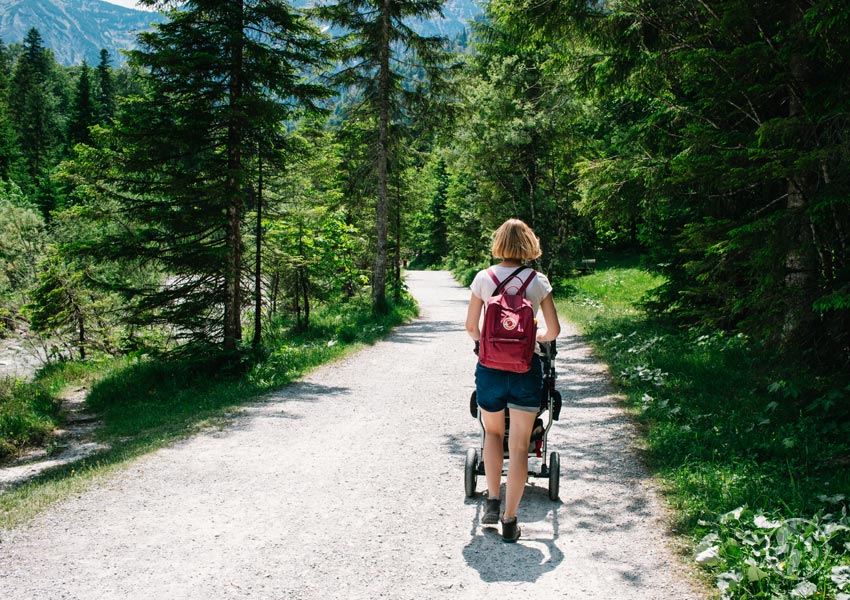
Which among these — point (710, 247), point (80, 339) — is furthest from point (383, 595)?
point (80, 339)

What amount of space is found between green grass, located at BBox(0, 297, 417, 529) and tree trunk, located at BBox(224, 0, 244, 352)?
89 centimetres

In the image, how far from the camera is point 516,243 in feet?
14.6

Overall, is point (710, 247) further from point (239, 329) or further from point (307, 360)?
point (239, 329)

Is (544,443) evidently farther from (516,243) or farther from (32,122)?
(32,122)

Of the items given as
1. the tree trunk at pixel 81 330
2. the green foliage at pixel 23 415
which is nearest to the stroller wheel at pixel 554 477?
the green foliage at pixel 23 415

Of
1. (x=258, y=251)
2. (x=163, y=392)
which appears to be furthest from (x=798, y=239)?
(x=163, y=392)

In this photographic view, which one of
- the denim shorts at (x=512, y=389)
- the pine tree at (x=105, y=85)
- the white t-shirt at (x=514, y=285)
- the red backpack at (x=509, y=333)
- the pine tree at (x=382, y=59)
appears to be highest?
the pine tree at (x=105, y=85)

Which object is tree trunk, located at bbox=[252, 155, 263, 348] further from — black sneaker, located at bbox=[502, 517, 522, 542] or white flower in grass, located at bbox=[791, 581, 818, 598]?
white flower in grass, located at bbox=[791, 581, 818, 598]

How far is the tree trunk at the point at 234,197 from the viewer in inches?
443

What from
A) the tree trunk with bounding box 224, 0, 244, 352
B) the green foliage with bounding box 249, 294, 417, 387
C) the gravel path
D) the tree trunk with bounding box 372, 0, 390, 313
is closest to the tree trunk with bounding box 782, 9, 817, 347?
→ the gravel path

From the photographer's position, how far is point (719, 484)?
5066mm

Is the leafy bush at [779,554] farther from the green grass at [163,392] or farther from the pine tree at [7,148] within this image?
the pine tree at [7,148]

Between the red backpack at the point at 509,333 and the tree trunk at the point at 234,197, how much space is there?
8086 mm

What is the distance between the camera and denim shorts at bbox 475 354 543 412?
438 cm
